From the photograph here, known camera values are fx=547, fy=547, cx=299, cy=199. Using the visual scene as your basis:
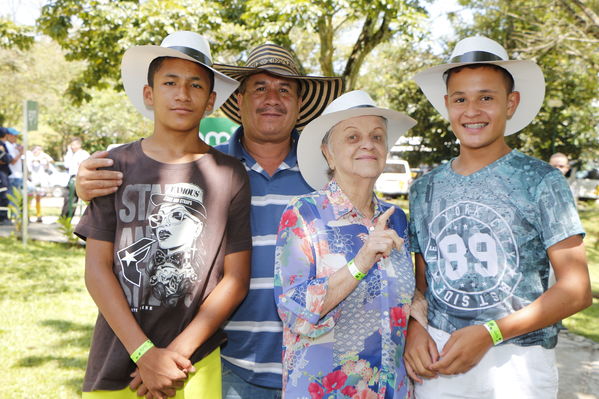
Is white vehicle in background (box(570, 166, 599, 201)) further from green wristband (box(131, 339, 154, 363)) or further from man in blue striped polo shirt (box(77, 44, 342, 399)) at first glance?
green wristband (box(131, 339, 154, 363))

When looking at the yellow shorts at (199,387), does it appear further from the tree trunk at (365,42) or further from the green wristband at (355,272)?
the tree trunk at (365,42)

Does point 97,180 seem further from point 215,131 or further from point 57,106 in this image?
point 57,106

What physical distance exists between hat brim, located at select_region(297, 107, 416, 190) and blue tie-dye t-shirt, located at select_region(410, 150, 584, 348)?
0.49m

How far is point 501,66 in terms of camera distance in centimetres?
227

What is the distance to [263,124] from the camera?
283 cm

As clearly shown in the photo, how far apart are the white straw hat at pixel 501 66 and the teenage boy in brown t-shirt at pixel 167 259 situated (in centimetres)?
103

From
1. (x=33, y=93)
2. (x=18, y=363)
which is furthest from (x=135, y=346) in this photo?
(x=33, y=93)

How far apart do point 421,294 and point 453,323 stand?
233mm

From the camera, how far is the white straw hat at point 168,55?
2.34m

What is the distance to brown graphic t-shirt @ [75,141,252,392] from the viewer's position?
2168 millimetres

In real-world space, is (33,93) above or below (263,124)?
above

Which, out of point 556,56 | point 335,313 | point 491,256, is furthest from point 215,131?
point 556,56

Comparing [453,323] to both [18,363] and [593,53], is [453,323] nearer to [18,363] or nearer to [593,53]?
[18,363]

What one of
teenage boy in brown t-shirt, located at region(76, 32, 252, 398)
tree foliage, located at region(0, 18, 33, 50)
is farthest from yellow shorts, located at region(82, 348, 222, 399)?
tree foliage, located at region(0, 18, 33, 50)
